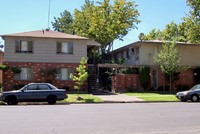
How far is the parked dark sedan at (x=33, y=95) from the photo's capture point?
80.6 ft

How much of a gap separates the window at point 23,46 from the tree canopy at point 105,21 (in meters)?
17.8

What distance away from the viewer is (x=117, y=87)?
38.6 meters

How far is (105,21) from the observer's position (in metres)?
54.7

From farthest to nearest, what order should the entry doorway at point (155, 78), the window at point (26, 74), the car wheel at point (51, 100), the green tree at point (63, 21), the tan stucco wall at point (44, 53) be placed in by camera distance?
the green tree at point (63, 21) → the entry doorway at point (155, 78) → the window at point (26, 74) → the tan stucco wall at point (44, 53) → the car wheel at point (51, 100)

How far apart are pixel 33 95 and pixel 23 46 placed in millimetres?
13076

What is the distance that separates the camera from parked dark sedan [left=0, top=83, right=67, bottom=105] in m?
24.6

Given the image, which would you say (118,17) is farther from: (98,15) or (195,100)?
(195,100)

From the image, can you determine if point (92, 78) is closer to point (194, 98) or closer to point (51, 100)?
point (194, 98)

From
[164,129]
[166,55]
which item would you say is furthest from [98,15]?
[164,129]

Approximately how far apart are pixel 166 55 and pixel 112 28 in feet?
59.9

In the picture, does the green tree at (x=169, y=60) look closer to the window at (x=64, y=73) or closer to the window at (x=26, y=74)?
the window at (x=64, y=73)

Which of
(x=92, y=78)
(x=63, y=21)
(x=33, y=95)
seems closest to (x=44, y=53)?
(x=92, y=78)

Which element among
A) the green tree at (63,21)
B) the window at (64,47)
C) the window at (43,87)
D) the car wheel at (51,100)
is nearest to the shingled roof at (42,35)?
the window at (64,47)

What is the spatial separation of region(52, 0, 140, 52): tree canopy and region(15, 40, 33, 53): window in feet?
58.6
